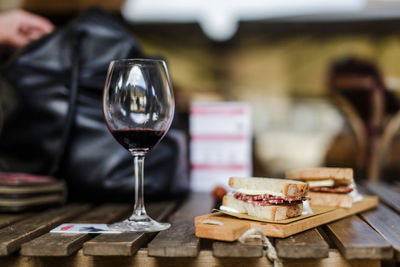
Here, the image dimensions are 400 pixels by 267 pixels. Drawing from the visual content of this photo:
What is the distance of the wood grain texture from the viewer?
0.77 metres

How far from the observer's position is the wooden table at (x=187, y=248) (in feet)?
→ 2.43

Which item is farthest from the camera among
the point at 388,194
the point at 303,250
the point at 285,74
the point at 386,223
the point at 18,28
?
the point at 285,74

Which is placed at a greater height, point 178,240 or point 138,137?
point 138,137

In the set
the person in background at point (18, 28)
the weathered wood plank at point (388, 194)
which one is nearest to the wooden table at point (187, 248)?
the weathered wood plank at point (388, 194)

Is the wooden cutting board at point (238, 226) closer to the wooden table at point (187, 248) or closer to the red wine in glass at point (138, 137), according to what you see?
the wooden table at point (187, 248)

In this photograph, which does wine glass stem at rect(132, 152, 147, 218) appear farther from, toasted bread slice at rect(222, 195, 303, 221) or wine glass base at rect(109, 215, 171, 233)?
toasted bread slice at rect(222, 195, 303, 221)

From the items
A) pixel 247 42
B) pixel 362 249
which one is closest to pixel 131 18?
pixel 247 42

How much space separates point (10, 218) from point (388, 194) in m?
1.08

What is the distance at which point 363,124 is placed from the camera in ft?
9.73

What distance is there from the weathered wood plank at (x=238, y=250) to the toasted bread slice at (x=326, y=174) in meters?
0.35

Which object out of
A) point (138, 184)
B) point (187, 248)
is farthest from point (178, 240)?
point (138, 184)

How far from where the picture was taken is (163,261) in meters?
0.80

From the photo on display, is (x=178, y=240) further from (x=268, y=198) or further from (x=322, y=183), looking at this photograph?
(x=322, y=183)

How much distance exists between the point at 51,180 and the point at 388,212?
2.81ft
